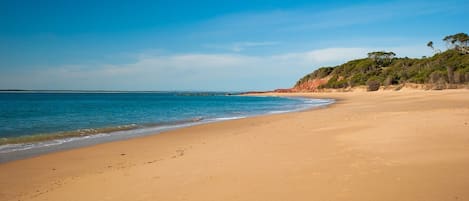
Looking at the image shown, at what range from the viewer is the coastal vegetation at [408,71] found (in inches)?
2051

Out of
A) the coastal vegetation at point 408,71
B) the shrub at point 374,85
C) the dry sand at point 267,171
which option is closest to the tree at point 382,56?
the coastal vegetation at point 408,71

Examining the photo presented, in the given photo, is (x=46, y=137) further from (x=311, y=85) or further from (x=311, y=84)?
(x=311, y=84)

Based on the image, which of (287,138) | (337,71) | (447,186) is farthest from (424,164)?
(337,71)

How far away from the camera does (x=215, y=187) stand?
5.28 meters

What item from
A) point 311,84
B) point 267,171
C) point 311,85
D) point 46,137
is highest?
point 311,84

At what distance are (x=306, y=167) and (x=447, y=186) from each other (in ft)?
7.66

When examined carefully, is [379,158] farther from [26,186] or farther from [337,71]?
[337,71]

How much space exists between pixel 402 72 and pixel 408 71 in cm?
123

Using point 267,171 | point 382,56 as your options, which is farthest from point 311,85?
point 267,171

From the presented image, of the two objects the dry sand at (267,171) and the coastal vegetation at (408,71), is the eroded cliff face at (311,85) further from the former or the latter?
the dry sand at (267,171)

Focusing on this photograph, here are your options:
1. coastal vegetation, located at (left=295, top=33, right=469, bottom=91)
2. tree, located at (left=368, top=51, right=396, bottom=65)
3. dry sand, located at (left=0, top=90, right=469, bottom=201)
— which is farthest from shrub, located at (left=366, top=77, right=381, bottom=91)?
dry sand, located at (left=0, top=90, right=469, bottom=201)

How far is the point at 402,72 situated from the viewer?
69.6 meters

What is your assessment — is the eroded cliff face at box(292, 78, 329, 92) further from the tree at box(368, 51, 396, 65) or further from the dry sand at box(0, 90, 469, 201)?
the dry sand at box(0, 90, 469, 201)

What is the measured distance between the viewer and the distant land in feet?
171
